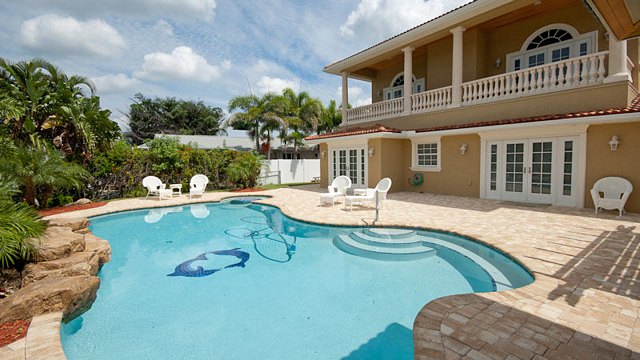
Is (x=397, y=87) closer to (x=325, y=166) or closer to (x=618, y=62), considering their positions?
(x=325, y=166)

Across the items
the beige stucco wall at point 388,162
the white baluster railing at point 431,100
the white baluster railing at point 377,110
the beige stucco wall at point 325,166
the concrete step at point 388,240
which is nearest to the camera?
the concrete step at point 388,240

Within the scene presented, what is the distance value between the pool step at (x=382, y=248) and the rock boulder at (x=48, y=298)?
560cm

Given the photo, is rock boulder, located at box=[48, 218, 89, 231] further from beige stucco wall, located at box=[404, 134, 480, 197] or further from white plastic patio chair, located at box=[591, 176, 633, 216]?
white plastic patio chair, located at box=[591, 176, 633, 216]

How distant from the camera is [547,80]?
11.1 metres

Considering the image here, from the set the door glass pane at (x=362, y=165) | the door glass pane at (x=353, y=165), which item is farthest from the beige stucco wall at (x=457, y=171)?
the door glass pane at (x=353, y=165)

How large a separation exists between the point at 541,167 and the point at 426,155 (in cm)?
495

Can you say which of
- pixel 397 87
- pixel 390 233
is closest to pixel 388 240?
pixel 390 233

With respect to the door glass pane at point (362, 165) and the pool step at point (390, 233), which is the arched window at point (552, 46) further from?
the pool step at point (390, 233)

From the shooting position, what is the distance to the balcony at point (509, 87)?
10.3m

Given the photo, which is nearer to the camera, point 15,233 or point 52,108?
point 15,233

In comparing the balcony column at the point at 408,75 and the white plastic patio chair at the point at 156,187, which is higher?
the balcony column at the point at 408,75

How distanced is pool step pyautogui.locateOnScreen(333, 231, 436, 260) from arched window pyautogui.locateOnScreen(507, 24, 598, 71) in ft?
37.2

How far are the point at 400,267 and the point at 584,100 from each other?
390 inches

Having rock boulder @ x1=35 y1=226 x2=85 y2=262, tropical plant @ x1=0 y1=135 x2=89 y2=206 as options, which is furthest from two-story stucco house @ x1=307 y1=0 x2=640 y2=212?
tropical plant @ x1=0 y1=135 x2=89 y2=206
